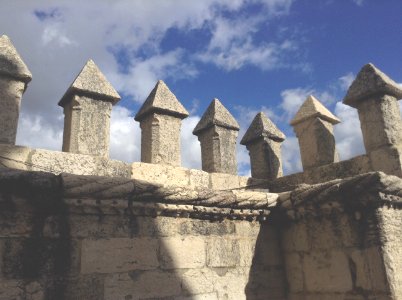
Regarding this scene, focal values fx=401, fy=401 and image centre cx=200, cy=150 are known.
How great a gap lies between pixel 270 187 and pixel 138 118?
230cm

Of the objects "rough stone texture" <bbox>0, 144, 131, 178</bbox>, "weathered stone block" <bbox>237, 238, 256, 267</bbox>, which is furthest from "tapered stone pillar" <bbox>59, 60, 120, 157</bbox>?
"weathered stone block" <bbox>237, 238, 256, 267</bbox>

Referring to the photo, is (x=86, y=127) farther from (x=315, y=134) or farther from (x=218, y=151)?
(x=315, y=134)

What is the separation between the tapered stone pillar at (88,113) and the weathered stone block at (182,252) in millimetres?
1577

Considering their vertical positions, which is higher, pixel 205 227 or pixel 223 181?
pixel 223 181

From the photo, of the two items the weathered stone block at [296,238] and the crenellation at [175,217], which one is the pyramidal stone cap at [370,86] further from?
the weathered stone block at [296,238]

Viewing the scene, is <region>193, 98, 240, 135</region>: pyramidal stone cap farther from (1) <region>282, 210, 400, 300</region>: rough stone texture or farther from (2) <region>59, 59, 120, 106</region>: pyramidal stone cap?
(1) <region>282, 210, 400, 300</region>: rough stone texture

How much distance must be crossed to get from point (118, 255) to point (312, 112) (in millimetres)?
3893

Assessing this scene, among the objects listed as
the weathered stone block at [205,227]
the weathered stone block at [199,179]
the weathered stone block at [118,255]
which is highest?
the weathered stone block at [199,179]

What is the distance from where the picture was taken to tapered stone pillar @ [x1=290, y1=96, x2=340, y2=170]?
5.93m

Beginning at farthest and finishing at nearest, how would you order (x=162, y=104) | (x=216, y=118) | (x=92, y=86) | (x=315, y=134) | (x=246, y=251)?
(x=315, y=134) → (x=216, y=118) → (x=162, y=104) → (x=92, y=86) → (x=246, y=251)

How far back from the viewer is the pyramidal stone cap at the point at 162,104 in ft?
17.1

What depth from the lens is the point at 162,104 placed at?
5266 millimetres

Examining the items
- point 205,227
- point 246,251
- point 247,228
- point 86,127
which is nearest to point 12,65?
point 86,127

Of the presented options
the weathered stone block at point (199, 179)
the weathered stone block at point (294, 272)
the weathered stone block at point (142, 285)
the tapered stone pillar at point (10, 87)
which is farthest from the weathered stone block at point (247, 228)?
the tapered stone pillar at point (10, 87)
